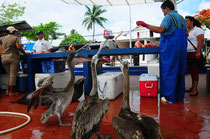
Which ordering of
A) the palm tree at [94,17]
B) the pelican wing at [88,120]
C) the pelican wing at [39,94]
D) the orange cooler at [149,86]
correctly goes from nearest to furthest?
the pelican wing at [88,120]
the pelican wing at [39,94]
the orange cooler at [149,86]
the palm tree at [94,17]

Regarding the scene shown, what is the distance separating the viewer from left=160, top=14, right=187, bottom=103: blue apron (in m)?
2.99

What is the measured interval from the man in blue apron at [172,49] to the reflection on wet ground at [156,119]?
0.42 m

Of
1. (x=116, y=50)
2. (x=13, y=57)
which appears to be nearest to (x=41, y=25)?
(x=13, y=57)

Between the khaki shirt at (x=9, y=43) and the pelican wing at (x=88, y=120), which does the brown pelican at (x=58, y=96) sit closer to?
the pelican wing at (x=88, y=120)

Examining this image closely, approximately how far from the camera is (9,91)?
468cm

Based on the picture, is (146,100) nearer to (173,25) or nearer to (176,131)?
(176,131)

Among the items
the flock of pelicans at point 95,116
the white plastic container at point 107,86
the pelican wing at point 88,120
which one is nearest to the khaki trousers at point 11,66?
the white plastic container at point 107,86

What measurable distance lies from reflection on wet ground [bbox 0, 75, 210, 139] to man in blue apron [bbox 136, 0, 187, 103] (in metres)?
0.42

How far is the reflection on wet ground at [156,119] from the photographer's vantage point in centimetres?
212

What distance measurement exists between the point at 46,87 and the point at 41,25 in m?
29.6

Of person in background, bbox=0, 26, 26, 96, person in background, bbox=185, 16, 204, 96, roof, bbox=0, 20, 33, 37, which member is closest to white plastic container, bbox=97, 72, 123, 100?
person in background, bbox=185, 16, 204, 96

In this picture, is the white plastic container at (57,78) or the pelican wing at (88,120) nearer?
the pelican wing at (88,120)

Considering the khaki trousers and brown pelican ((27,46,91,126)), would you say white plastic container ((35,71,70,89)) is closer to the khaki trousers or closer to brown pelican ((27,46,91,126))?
the khaki trousers

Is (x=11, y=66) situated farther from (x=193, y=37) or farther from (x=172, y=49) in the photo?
(x=193, y=37)
